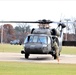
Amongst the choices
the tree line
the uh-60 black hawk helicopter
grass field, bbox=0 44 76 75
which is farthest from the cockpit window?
the tree line

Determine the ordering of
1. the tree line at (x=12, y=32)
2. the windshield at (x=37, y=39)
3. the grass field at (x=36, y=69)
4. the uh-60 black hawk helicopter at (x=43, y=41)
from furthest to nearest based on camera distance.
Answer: the tree line at (x=12, y=32), the windshield at (x=37, y=39), the uh-60 black hawk helicopter at (x=43, y=41), the grass field at (x=36, y=69)

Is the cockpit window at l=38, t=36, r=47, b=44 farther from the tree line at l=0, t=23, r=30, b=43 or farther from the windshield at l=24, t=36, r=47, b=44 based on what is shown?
the tree line at l=0, t=23, r=30, b=43

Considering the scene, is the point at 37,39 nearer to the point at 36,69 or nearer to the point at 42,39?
the point at 42,39

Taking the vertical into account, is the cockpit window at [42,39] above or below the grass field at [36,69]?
above

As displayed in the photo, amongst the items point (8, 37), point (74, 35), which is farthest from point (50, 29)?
point (8, 37)

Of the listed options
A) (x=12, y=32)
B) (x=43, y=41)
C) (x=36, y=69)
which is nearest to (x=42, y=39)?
(x=43, y=41)

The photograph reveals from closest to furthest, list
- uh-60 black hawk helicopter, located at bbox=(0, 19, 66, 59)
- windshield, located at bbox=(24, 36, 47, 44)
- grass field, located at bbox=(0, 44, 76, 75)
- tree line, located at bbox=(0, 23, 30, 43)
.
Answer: grass field, located at bbox=(0, 44, 76, 75) < uh-60 black hawk helicopter, located at bbox=(0, 19, 66, 59) < windshield, located at bbox=(24, 36, 47, 44) < tree line, located at bbox=(0, 23, 30, 43)

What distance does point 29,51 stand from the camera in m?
27.5

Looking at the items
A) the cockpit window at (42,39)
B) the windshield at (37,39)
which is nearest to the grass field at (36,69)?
the windshield at (37,39)

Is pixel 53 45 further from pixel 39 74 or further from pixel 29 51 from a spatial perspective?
pixel 39 74

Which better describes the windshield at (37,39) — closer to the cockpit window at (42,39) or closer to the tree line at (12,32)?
the cockpit window at (42,39)

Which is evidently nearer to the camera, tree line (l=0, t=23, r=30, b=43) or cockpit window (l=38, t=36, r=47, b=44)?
cockpit window (l=38, t=36, r=47, b=44)

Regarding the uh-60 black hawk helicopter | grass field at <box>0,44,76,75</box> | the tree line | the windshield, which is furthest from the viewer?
the tree line

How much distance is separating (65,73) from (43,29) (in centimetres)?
1392
